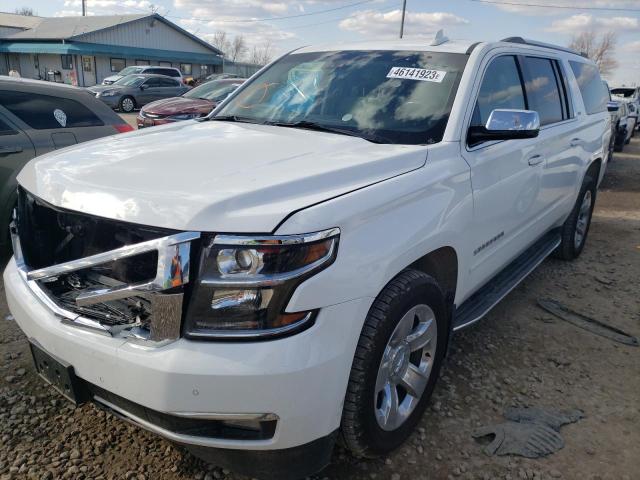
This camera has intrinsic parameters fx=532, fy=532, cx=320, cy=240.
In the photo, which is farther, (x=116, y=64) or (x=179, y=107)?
(x=116, y=64)

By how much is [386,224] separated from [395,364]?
688 mm

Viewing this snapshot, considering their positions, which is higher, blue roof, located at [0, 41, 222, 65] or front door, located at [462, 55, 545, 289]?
front door, located at [462, 55, 545, 289]

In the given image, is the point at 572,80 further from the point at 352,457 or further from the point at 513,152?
the point at 352,457

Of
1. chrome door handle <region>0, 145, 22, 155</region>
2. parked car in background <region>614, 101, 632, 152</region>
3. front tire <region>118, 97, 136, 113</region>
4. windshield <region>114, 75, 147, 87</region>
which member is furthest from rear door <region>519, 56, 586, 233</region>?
windshield <region>114, 75, 147, 87</region>

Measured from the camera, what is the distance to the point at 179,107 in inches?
397

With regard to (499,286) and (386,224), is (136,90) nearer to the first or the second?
(499,286)

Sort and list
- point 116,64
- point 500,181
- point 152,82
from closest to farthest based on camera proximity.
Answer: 1. point 500,181
2. point 152,82
3. point 116,64

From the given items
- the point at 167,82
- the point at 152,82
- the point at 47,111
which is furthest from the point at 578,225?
the point at 167,82

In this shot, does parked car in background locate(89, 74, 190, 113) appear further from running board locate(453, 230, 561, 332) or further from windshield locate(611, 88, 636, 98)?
running board locate(453, 230, 561, 332)

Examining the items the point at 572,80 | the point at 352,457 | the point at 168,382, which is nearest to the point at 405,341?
the point at 352,457

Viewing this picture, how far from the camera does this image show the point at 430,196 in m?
2.42

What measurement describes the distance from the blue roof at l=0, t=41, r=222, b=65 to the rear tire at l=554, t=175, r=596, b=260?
39.5 m

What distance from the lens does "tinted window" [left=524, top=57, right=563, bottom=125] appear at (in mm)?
3777

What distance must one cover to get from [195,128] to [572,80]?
3.35 meters
